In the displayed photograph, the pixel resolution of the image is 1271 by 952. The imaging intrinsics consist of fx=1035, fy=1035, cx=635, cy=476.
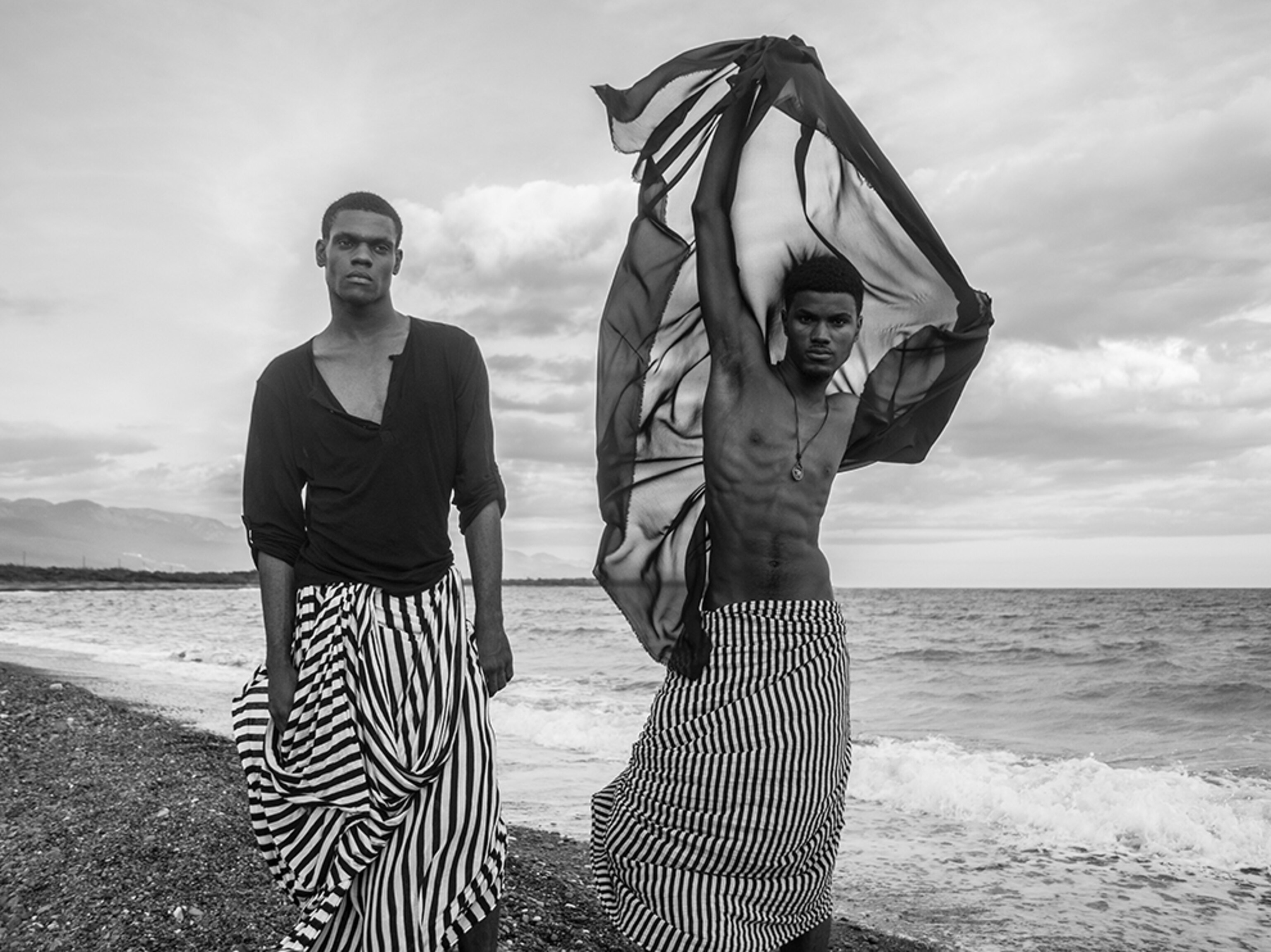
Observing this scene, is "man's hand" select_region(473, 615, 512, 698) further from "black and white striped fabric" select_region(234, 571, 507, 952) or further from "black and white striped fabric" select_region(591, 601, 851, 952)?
"black and white striped fabric" select_region(591, 601, 851, 952)

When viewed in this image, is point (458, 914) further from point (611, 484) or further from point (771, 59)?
point (771, 59)

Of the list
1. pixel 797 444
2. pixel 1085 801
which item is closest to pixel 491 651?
pixel 797 444

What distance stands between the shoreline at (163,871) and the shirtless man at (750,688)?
1073 millimetres

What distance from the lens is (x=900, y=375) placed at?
3.81 metres

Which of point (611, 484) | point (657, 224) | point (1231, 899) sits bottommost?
point (1231, 899)

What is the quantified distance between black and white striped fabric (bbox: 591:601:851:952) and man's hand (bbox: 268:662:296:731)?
1021 millimetres

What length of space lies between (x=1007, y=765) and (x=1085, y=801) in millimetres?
1741

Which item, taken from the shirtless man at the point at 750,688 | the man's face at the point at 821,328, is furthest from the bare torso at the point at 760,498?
the man's face at the point at 821,328

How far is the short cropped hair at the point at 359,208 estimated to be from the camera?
3027 millimetres

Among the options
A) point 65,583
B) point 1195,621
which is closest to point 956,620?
point 1195,621

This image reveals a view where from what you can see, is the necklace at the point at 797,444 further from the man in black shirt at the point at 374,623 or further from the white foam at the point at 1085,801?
the white foam at the point at 1085,801

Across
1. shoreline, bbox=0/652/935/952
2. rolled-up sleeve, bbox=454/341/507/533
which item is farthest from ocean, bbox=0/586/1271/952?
rolled-up sleeve, bbox=454/341/507/533

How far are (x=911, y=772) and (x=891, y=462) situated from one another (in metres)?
5.00

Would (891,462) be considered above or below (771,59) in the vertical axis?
below
